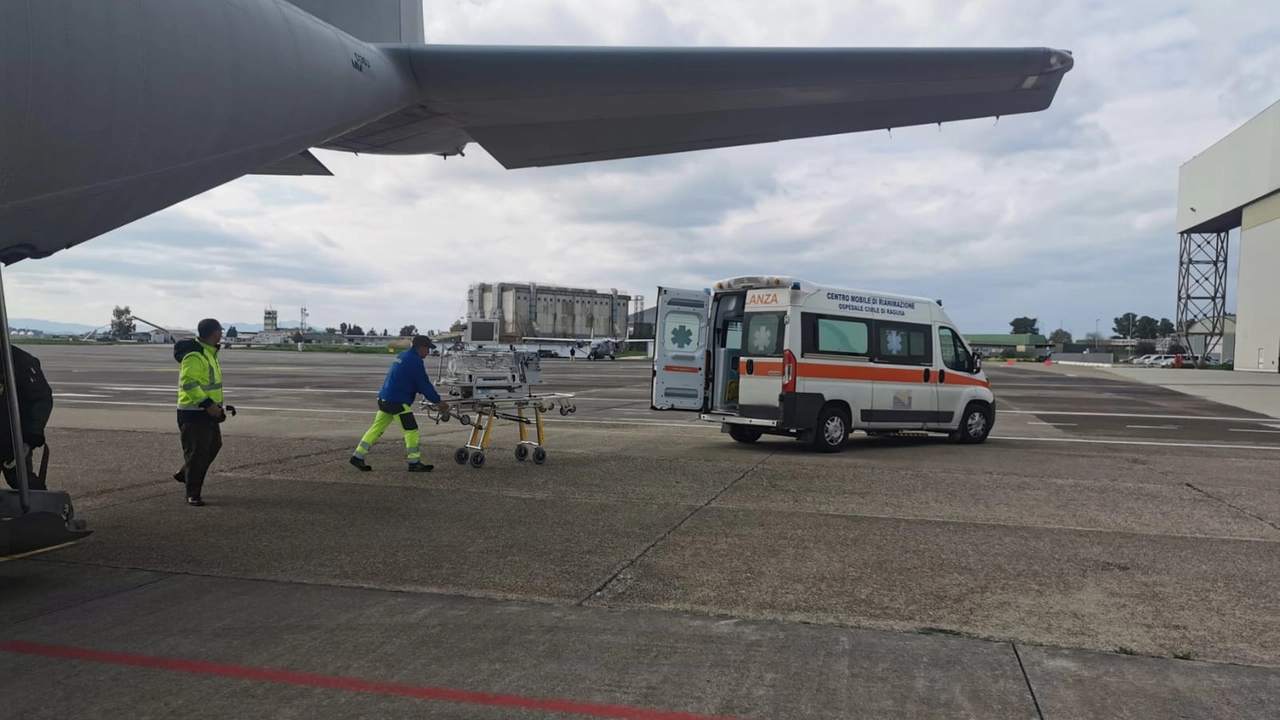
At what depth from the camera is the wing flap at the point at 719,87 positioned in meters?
7.88

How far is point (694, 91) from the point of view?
27.1 feet

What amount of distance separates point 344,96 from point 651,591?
15.8 ft

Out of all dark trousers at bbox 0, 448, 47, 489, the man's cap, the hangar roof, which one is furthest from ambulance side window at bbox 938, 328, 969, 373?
the hangar roof

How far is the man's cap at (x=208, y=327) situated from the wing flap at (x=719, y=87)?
3.05 meters

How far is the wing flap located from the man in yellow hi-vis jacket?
3.31 metres

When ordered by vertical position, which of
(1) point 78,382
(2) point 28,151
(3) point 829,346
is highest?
(2) point 28,151

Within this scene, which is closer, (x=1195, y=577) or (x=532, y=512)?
(x=1195, y=577)

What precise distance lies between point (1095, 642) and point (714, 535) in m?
Answer: 3.06

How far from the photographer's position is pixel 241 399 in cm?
2098

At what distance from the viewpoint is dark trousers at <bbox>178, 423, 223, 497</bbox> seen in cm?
791

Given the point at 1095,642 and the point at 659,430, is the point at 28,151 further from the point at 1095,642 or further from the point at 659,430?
the point at 659,430

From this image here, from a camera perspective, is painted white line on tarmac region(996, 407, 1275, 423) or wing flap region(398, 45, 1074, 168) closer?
wing flap region(398, 45, 1074, 168)

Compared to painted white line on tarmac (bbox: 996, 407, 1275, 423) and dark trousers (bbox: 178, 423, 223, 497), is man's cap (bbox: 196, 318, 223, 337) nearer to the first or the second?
dark trousers (bbox: 178, 423, 223, 497)

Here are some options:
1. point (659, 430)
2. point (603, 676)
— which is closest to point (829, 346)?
point (659, 430)
